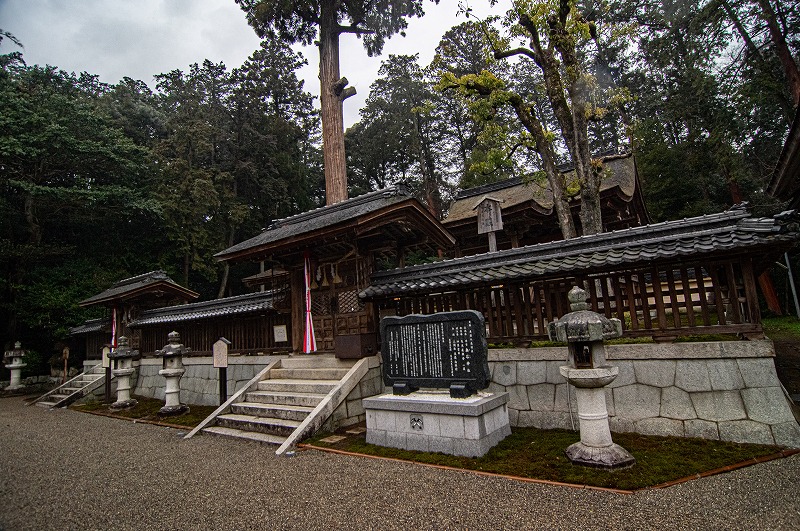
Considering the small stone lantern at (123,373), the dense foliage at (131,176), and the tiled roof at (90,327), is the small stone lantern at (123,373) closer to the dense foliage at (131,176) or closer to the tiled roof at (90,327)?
the tiled roof at (90,327)

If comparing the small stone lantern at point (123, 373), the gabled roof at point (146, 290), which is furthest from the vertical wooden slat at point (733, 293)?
the gabled roof at point (146, 290)

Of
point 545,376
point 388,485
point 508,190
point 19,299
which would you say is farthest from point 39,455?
point 508,190

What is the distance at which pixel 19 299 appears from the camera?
18.0 m

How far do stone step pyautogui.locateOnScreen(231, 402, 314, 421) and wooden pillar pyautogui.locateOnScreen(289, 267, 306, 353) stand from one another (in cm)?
190

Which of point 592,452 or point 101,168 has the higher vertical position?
point 101,168

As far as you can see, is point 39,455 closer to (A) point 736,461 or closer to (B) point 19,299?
(A) point 736,461

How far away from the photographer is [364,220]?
7.93 meters

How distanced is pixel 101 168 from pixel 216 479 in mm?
21603

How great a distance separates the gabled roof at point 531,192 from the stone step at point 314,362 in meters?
8.30

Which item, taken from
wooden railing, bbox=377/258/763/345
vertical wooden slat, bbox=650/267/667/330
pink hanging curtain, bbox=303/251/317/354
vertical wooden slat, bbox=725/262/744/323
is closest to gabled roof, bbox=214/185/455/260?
pink hanging curtain, bbox=303/251/317/354

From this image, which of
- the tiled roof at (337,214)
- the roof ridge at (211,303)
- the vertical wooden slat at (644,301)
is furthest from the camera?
the roof ridge at (211,303)

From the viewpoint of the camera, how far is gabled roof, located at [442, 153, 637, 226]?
47.2 feet

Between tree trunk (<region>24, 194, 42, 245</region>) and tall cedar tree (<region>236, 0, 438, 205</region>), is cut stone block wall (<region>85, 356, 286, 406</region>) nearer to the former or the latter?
tall cedar tree (<region>236, 0, 438, 205</region>)

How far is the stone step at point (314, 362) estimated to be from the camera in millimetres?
8828
